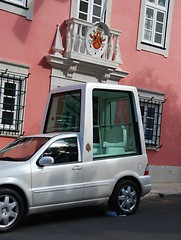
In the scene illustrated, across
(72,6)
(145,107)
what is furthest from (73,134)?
(145,107)

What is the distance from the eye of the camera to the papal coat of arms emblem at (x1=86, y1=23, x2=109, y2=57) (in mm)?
13242

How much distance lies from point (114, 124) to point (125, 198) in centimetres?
146

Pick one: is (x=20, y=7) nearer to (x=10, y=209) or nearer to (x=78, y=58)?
(x=78, y=58)

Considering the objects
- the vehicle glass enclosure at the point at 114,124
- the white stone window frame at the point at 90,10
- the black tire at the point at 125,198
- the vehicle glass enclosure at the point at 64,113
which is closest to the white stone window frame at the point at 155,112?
the white stone window frame at the point at 90,10

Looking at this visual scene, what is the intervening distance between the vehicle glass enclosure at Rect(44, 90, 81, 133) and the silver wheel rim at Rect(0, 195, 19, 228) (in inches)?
79.8

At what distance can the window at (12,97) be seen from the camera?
39.8 feet

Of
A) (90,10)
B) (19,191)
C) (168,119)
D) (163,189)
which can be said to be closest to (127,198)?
(19,191)

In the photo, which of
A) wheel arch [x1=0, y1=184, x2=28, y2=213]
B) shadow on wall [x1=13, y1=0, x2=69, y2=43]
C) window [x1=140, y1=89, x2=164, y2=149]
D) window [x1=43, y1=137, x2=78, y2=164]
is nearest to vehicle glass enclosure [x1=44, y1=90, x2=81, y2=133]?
window [x1=43, y1=137, x2=78, y2=164]

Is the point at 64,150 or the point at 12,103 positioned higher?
the point at 12,103

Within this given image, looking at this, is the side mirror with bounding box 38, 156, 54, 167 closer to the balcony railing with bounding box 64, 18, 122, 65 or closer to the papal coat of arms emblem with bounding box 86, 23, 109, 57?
the balcony railing with bounding box 64, 18, 122, 65

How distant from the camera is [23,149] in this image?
820 centimetres

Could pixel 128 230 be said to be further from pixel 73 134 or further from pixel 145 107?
pixel 145 107

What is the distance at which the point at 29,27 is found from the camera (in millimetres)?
12617

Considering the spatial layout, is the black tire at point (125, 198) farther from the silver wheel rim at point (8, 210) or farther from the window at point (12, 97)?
the window at point (12, 97)
